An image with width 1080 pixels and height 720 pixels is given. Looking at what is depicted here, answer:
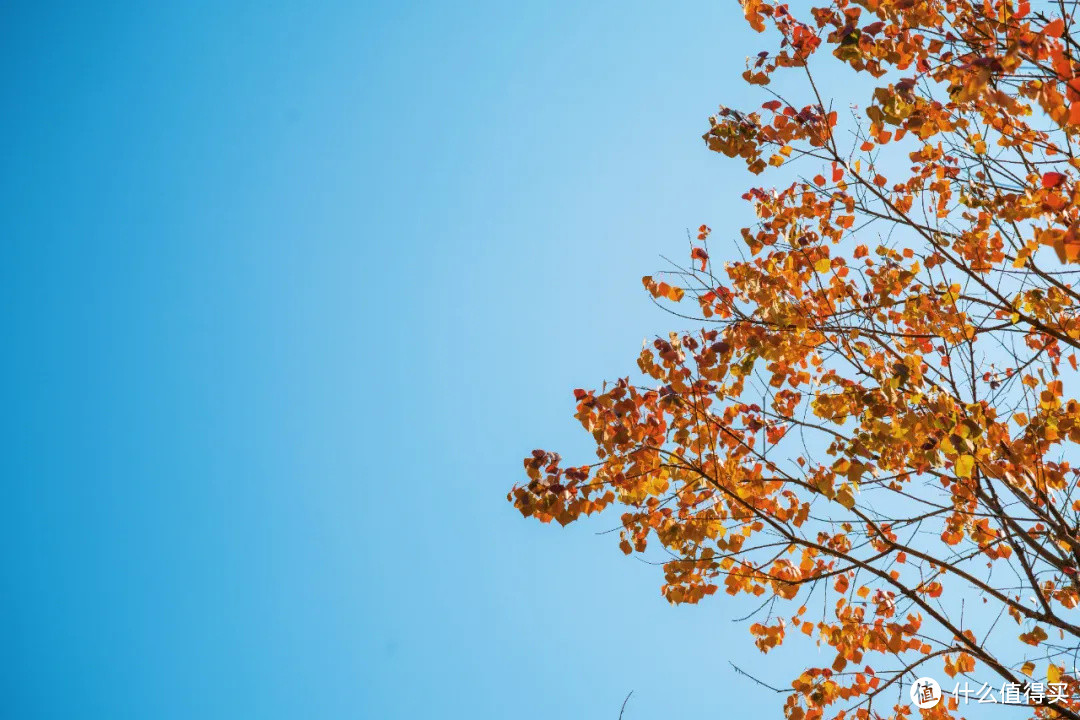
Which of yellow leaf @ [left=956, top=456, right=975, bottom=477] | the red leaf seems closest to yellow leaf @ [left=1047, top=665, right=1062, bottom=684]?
yellow leaf @ [left=956, top=456, right=975, bottom=477]

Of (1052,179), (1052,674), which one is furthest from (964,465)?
(1052,674)

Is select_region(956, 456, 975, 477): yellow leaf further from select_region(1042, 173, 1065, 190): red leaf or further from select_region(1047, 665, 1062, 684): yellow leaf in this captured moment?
select_region(1047, 665, 1062, 684): yellow leaf

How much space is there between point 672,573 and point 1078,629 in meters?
1.95

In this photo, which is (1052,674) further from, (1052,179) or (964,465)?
(1052,179)

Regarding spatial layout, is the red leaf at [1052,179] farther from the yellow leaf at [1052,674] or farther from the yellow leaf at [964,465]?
the yellow leaf at [1052,674]

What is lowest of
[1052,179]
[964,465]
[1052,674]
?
[1052,674]

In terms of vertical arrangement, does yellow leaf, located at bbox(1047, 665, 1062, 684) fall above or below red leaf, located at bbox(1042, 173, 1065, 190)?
below

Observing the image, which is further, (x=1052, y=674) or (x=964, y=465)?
(x=1052, y=674)

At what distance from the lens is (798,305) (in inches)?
167

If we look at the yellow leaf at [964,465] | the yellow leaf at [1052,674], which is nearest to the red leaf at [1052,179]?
the yellow leaf at [964,465]

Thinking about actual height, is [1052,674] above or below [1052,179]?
below

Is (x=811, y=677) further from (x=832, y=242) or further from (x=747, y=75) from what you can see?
(x=747, y=75)

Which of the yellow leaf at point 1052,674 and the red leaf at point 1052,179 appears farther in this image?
the yellow leaf at point 1052,674

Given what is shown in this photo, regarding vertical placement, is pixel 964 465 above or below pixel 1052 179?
below
